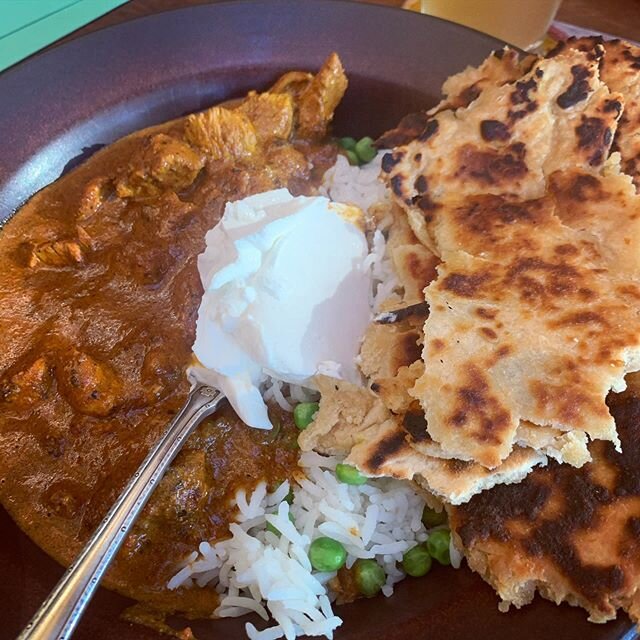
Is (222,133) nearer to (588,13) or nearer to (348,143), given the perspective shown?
(348,143)

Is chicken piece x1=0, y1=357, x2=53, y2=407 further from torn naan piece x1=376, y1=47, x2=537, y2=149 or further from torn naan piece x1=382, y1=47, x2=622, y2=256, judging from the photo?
torn naan piece x1=376, y1=47, x2=537, y2=149

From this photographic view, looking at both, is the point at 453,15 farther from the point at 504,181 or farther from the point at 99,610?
the point at 99,610

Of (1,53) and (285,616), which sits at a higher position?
(1,53)

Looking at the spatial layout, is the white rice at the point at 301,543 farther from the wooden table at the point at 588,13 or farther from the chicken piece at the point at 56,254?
the wooden table at the point at 588,13

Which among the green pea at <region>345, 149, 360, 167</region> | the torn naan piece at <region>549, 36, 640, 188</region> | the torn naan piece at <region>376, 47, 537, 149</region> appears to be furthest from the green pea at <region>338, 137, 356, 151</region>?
the torn naan piece at <region>549, 36, 640, 188</region>

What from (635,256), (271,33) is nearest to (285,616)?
(635,256)

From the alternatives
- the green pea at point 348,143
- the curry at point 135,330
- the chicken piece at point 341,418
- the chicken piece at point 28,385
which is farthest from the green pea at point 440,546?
the green pea at point 348,143
